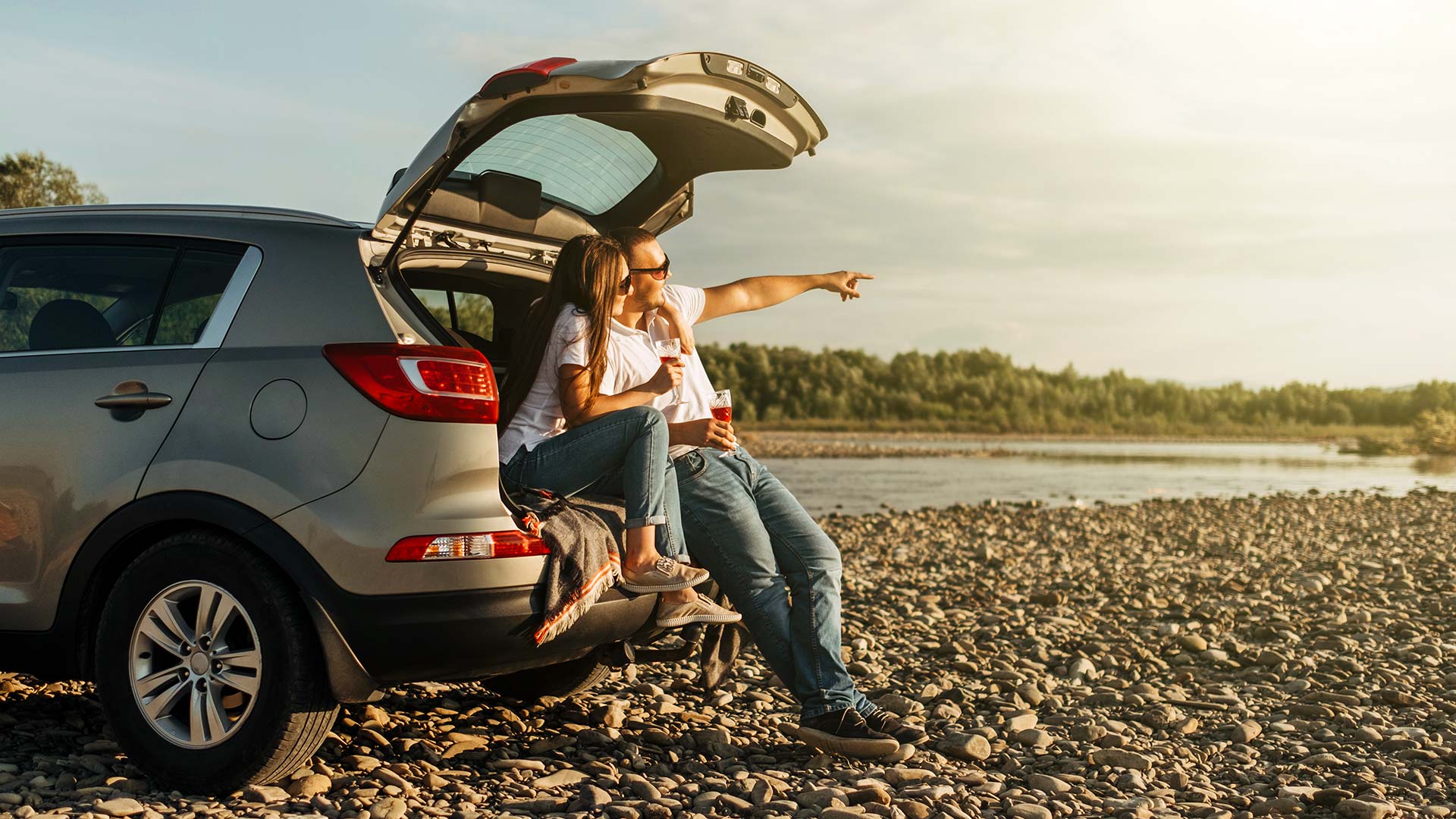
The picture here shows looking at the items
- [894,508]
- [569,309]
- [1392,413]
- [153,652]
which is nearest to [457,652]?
[153,652]

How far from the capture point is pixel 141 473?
3.75 meters

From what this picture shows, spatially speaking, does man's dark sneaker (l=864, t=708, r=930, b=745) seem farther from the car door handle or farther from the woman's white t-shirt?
the car door handle

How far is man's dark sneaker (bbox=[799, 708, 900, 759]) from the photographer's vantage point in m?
4.39

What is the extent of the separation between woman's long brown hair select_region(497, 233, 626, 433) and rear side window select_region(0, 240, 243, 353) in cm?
104

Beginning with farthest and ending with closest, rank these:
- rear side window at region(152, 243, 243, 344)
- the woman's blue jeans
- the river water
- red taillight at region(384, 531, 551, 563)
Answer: the river water, the woman's blue jeans, rear side window at region(152, 243, 243, 344), red taillight at region(384, 531, 551, 563)

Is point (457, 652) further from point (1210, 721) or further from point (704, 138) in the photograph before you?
point (1210, 721)

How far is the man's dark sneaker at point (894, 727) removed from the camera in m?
4.55

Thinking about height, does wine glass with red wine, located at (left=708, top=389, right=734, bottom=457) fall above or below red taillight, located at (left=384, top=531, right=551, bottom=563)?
above

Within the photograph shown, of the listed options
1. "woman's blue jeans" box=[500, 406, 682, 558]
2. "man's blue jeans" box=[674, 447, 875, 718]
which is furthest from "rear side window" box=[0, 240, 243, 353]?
"man's blue jeans" box=[674, 447, 875, 718]

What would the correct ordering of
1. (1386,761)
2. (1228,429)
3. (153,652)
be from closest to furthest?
(153,652), (1386,761), (1228,429)

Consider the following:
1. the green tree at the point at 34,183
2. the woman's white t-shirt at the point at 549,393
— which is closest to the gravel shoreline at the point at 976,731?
the woman's white t-shirt at the point at 549,393

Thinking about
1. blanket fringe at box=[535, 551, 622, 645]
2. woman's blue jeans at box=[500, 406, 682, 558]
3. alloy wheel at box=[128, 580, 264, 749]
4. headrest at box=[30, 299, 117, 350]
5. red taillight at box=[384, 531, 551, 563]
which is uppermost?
headrest at box=[30, 299, 117, 350]

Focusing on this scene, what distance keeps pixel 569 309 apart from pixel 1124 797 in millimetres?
2682

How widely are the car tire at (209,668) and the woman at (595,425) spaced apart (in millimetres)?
948
